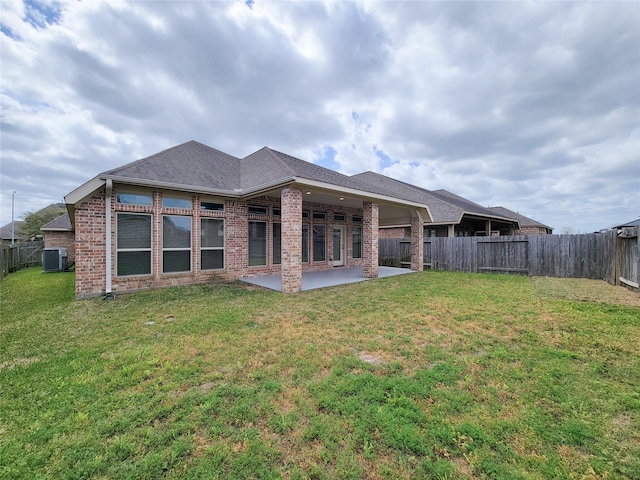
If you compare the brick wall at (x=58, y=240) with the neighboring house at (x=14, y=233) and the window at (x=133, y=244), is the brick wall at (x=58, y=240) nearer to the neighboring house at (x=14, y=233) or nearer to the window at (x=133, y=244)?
the window at (x=133, y=244)

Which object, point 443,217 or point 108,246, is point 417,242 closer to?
point 443,217

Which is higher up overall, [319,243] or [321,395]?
[319,243]

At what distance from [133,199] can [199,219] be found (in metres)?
1.87

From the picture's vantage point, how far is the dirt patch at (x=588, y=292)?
643 centimetres

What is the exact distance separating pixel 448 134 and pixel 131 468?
20513mm

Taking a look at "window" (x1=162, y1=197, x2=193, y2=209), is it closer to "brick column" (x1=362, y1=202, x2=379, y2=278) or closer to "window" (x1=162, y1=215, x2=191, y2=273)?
"window" (x1=162, y1=215, x2=191, y2=273)

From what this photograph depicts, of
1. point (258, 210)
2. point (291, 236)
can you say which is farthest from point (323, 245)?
point (291, 236)

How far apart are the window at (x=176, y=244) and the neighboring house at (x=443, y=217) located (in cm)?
1030

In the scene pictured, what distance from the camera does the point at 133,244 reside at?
24.9 ft

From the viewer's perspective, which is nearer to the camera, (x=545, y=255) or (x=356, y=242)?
(x=545, y=255)

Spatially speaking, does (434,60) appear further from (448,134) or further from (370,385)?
(370,385)

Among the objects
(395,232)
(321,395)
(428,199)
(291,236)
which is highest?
(428,199)

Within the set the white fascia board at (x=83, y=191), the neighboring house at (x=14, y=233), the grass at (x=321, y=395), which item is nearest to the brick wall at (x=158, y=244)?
the white fascia board at (x=83, y=191)

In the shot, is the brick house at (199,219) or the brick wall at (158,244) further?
the brick house at (199,219)
